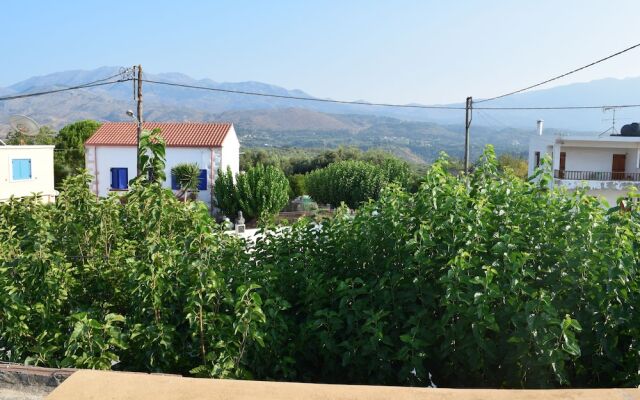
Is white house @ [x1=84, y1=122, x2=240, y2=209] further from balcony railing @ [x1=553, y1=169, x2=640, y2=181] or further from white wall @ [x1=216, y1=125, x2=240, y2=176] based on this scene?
balcony railing @ [x1=553, y1=169, x2=640, y2=181]

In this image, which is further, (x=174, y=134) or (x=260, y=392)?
(x=174, y=134)

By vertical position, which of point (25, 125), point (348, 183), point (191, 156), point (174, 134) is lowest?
point (348, 183)

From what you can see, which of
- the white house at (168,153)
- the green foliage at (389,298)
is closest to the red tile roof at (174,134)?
the white house at (168,153)

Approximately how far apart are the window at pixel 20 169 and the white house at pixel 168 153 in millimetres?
4474

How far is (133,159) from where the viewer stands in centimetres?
3550

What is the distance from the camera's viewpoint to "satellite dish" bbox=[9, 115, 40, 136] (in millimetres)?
33594

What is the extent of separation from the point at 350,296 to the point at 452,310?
2.80ft

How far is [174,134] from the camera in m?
36.6

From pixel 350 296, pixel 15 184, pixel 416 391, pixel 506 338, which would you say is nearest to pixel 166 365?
pixel 350 296

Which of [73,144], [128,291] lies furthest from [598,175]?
[73,144]

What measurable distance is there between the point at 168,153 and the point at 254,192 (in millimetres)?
7477

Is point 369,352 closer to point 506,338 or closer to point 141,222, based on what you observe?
point 506,338

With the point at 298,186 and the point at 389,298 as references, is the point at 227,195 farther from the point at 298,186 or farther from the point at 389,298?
the point at 389,298

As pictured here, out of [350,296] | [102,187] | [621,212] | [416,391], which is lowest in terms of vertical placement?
[102,187]
